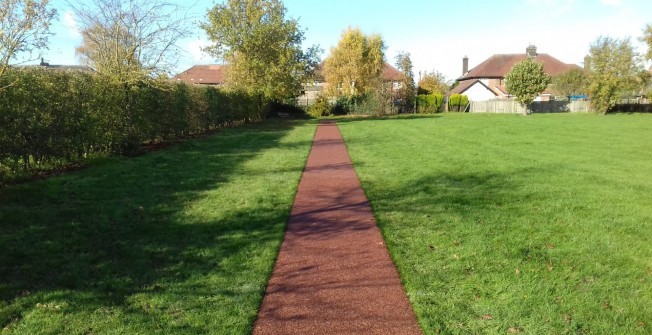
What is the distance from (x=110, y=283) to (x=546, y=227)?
16.6 feet

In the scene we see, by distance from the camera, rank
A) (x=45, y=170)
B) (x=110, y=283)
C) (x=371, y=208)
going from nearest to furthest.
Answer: (x=110, y=283)
(x=371, y=208)
(x=45, y=170)

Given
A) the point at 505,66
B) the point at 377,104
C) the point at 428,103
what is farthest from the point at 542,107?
the point at 505,66

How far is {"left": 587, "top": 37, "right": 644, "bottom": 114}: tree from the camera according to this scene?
44594mm

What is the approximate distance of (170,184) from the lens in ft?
28.3

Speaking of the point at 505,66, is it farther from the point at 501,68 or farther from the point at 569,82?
the point at 569,82

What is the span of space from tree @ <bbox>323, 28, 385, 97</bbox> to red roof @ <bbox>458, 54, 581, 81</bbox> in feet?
100

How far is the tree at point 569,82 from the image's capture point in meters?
70.0

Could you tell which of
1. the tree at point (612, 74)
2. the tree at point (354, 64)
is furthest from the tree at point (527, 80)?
the tree at point (354, 64)

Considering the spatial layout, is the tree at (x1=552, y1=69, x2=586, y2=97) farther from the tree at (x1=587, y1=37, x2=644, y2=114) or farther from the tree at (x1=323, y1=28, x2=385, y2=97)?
Answer: the tree at (x1=323, y1=28, x2=385, y2=97)

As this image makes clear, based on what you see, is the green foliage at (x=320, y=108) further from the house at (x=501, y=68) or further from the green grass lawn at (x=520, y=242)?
the green grass lawn at (x=520, y=242)

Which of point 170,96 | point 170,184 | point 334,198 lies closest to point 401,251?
point 334,198

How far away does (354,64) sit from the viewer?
1986 inches

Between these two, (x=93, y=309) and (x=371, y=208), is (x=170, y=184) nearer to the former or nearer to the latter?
(x=371, y=208)

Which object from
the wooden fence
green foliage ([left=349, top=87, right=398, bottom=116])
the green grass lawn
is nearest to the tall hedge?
the green grass lawn
